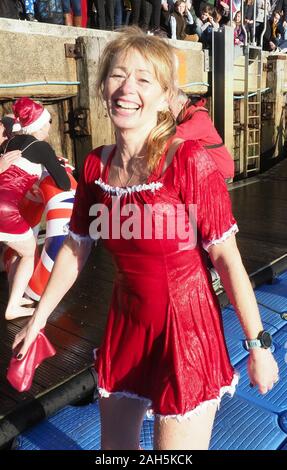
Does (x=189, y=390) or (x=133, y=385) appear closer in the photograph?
(x=189, y=390)

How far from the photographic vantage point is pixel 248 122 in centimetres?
1135

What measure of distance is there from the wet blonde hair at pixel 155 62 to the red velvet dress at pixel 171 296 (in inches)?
3.1

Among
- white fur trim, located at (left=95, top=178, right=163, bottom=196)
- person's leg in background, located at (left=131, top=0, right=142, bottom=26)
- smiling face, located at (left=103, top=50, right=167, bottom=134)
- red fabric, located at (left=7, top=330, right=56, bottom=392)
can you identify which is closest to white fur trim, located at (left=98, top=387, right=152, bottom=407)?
red fabric, located at (left=7, top=330, right=56, bottom=392)

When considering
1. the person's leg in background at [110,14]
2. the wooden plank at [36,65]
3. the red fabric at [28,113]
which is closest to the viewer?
the red fabric at [28,113]

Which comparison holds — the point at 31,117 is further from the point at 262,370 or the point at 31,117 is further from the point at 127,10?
the point at 127,10

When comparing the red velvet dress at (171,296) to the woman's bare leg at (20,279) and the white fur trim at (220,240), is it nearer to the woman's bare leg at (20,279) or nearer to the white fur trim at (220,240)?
the white fur trim at (220,240)

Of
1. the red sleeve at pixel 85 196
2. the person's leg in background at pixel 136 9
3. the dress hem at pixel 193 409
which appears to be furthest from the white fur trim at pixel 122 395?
the person's leg in background at pixel 136 9

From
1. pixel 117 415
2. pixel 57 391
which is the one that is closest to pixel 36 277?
pixel 57 391

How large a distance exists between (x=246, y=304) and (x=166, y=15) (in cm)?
891

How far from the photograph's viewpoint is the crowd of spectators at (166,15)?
6770 mm

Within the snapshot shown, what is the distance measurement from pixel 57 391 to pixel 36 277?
4.58 feet

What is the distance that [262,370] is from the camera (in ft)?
4.23
